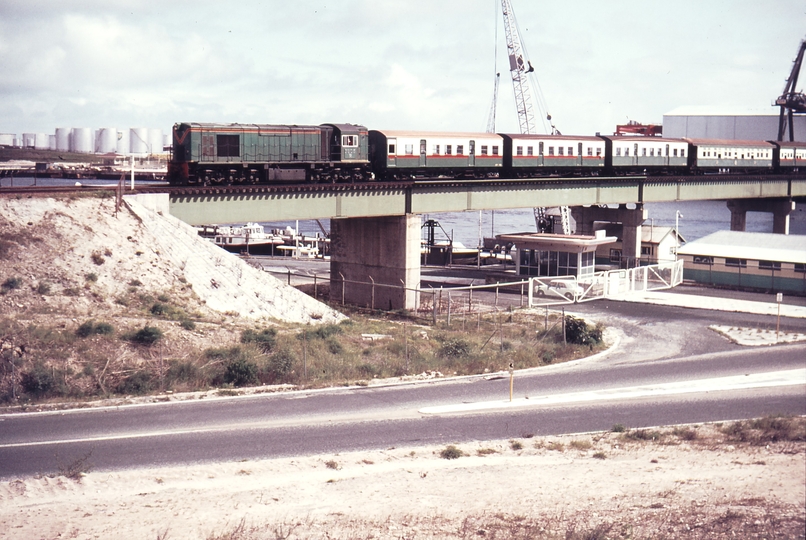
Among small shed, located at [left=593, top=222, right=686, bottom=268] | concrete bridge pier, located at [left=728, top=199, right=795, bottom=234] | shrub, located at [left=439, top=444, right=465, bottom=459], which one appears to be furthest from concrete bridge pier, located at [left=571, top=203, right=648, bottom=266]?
shrub, located at [left=439, top=444, right=465, bottom=459]

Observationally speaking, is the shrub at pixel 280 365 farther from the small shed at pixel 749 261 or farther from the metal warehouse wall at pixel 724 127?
the metal warehouse wall at pixel 724 127

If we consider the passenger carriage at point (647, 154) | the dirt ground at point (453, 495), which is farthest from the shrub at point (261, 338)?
the passenger carriage at point (647, 154)

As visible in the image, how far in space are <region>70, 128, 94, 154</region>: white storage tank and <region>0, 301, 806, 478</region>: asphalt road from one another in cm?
7320

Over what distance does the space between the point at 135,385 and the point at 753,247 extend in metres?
47.2

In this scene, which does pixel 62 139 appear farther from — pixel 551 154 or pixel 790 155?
pixel 790 155

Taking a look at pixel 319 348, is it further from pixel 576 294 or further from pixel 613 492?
pixel 576 294

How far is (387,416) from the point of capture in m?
22.5

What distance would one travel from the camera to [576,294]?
48250 millimetres

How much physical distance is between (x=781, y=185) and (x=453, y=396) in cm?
7027

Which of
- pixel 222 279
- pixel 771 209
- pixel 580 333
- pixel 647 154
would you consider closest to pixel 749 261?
pixel 647 154

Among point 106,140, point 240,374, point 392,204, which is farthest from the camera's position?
point 106,140

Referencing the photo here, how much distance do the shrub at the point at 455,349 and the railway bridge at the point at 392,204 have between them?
6819 millimetres

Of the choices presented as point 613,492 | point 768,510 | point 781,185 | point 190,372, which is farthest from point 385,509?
point 781,185

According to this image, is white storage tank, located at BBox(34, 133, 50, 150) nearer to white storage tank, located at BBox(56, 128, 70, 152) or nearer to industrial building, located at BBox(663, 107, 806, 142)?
white storage tank, located at BBox(56, 128, 70, 152)
